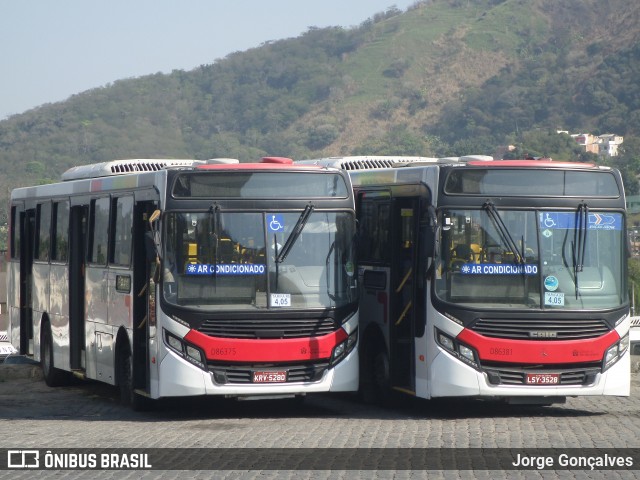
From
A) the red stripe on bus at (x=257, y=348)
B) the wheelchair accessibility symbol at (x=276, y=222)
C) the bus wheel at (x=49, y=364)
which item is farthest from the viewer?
the bus wheel at (x=49, y=364)

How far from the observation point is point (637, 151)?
531 ft

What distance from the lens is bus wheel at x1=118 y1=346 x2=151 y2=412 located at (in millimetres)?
16750

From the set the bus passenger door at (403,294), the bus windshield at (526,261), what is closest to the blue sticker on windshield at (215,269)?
the bus passenger door at (403,294)

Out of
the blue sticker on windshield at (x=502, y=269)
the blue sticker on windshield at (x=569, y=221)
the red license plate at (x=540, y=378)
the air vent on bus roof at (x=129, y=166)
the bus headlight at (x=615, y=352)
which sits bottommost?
the red license plate at (x=540, y=378)

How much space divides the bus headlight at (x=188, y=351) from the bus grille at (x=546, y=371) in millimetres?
3039

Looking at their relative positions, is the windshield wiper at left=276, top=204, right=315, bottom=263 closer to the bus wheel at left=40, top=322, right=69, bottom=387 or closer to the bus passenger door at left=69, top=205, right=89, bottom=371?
the bus passenger door at left=69, top=205, right=89, bottom=371

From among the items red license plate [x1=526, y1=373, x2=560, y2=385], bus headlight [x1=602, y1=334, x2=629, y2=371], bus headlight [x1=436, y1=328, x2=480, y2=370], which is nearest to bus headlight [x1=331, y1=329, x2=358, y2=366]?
bus headlight [x1=436, y1=328, x2=480, y2=370]

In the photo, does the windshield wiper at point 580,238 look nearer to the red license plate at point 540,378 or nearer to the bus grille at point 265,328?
the red license plate at point 540,378

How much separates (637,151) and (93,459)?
508 ft

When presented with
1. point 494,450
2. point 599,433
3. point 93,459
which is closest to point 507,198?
point 599,433

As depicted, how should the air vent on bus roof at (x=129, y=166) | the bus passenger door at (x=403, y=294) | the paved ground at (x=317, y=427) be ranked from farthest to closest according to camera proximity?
the air vent on bus roof at (x=129, y=166) < the bus passenger door at (x=403, y=294) < the paved ground at (x=317, y=427)

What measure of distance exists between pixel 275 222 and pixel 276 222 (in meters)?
0.01

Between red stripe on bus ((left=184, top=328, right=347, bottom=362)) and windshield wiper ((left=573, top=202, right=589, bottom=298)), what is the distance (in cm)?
289

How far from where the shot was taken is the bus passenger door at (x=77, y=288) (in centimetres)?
1903
